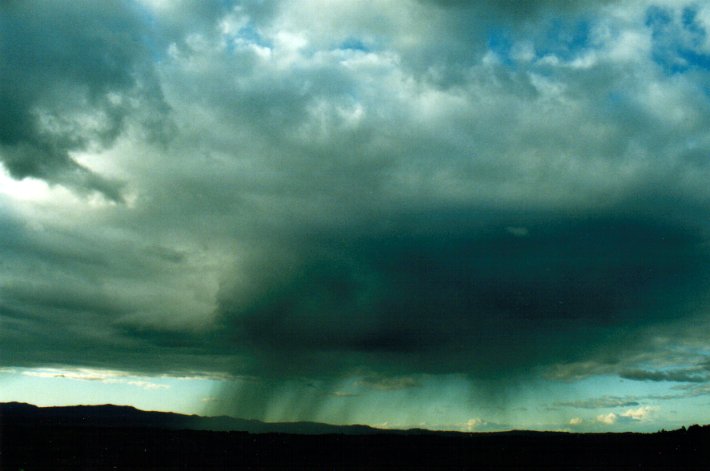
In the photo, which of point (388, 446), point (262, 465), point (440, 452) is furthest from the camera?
point (388, 446)

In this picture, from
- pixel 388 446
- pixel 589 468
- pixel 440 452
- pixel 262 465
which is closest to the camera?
pixel 589 468

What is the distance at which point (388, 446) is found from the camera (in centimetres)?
18762

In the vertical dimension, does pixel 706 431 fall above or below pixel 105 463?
above

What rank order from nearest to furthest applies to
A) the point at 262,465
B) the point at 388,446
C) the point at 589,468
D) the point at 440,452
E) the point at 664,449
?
the point at 589,468 < the point at 262,465 < the point at 664,449 < the point at 440,452 < the point at 388,446

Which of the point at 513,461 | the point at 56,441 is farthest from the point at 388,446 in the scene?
the point at 56,441

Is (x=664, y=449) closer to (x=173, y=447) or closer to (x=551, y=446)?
(x=551, y=446)

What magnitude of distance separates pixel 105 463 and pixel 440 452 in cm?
9247

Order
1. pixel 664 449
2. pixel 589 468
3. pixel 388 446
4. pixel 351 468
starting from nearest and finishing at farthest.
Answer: pixel 589 468 < pixel 351 468 < pixel 664 449 < pixel 388 446

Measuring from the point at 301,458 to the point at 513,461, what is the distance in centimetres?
5569

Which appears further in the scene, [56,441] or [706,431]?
[56,441]

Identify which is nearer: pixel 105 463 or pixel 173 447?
pixel 105 463

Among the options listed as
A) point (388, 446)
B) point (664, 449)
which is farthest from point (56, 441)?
point (664, 449)

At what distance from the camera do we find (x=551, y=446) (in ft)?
580

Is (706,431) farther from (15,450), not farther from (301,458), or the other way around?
(15,450)
